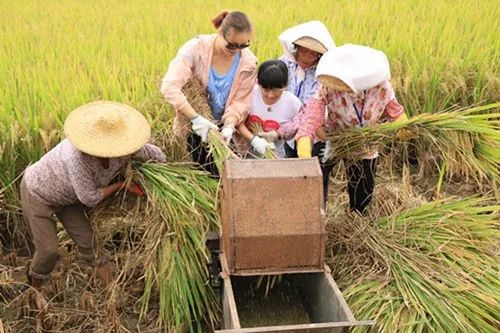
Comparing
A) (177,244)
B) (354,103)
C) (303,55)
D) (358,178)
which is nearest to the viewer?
(177,244)

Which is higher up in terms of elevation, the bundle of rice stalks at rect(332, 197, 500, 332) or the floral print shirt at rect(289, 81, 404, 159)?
the floral print shirt at rect(289, 81, 404, 159)

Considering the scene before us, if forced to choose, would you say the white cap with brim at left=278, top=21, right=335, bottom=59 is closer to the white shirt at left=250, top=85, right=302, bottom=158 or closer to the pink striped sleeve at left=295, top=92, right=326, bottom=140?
the white shirt at left=250, top=85, right=302, bottom=158

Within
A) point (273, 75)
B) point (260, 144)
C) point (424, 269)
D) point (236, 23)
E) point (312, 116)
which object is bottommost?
point (424, 269)

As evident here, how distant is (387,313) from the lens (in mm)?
2344

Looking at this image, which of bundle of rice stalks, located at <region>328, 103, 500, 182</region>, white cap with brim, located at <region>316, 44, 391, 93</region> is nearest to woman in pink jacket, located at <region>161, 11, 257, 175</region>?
white cap with brim, located at <region>316, 44, 391, 93</region>

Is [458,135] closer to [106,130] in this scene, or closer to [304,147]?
[304,147]

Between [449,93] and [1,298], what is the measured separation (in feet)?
10.1

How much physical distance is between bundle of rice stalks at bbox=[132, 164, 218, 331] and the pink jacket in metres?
0.39

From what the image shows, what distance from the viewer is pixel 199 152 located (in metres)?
3.07

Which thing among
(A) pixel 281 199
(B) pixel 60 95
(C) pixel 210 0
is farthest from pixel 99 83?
(C) pixel 210 0

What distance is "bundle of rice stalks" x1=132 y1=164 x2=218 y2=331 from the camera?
2.59 metres

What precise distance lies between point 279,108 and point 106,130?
37.9 inches

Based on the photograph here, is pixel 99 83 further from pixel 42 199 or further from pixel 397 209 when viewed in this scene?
pixel 397 209

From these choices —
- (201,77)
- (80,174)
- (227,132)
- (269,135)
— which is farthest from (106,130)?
(269,135)
